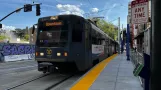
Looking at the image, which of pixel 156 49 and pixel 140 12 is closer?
pixel 156 49

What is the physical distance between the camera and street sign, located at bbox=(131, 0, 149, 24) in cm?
642

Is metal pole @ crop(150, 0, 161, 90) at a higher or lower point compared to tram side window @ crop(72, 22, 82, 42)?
lower

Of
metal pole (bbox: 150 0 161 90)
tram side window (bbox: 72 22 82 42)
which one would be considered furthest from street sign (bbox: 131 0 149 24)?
tram side window (bbox: 72 22 82 42)

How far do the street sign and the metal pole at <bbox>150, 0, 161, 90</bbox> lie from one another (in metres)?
3.00

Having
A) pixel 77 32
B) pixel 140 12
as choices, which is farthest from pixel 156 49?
pixel 77 32

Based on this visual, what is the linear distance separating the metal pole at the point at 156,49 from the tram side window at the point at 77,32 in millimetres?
9379

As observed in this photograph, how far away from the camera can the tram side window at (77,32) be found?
1282 centimetres

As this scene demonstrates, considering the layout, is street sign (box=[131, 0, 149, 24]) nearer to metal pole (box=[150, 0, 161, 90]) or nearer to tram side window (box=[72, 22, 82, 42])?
metal pole (box=[150, 0, 161, 90])

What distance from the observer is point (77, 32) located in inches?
510

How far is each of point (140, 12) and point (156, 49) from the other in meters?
3.31

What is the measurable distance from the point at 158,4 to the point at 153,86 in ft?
3.70

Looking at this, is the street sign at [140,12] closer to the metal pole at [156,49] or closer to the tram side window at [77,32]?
the metal pole at [156,49]

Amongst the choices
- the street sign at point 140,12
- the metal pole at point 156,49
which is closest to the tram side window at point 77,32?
the street sign at point 140,12

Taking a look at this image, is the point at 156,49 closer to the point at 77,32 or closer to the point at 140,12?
the point at 140,12
